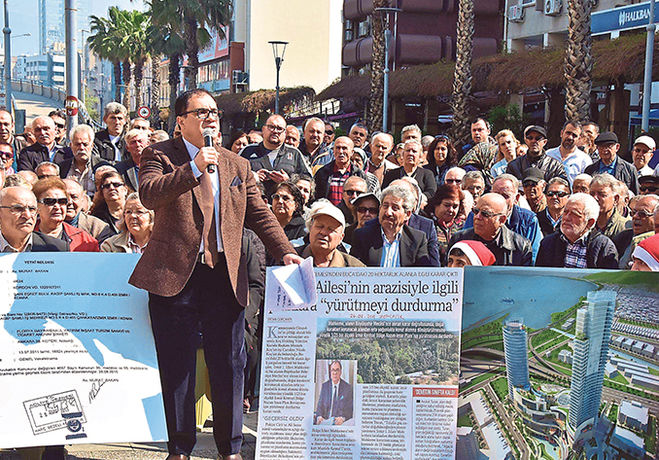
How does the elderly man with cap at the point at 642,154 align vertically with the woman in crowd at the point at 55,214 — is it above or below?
above

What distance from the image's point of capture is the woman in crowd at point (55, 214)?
601cm

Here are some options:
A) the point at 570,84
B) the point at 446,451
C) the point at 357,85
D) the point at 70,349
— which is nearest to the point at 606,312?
the point at 446,451

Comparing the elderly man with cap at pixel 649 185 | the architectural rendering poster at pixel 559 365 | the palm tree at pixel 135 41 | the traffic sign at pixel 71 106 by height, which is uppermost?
the palm tree at pixel 135 41

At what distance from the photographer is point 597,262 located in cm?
600

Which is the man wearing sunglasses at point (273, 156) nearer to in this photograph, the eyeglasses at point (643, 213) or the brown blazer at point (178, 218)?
the eyeglasses at point (643, 213)

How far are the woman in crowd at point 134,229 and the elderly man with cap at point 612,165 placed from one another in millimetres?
5334

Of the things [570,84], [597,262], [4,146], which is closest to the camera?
[597,262]

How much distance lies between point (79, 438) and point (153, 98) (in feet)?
188

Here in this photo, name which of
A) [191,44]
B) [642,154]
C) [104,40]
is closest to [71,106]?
[642,154]

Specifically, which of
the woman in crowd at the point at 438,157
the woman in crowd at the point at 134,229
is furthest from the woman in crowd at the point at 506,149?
the woman in crowd at the point at 134,229

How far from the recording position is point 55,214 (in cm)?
602

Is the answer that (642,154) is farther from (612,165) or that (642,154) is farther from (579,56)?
(579,56)

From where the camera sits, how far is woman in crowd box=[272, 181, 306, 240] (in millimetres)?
7168

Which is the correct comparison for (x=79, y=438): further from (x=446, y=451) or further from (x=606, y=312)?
(x=606, y=312)
